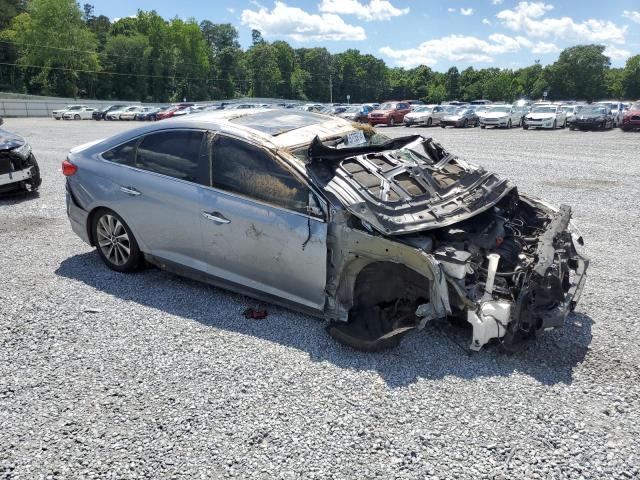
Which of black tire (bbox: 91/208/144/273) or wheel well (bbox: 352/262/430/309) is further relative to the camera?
black tire (bbox: 91/208/144/273)

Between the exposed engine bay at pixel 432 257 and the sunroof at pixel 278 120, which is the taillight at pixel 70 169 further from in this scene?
the exposed engine bay at pixel 432 257

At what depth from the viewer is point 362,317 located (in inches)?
155

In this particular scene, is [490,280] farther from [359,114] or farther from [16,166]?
[359,114]

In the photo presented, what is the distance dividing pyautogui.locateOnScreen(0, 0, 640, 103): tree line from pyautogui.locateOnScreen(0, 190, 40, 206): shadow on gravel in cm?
7377

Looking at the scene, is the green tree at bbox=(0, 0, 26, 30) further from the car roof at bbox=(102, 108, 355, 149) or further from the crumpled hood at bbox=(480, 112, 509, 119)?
the car roof at bbox=(102, 108, 355, 149)

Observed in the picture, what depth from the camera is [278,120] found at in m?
4.90

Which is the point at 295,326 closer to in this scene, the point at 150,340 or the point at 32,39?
the point at 150,340

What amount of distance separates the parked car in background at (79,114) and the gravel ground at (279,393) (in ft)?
151

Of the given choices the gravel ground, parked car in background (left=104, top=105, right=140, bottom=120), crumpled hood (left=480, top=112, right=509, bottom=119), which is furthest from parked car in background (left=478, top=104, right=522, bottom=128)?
parked car in background (left=104, top=105, right=140, bottom=120)

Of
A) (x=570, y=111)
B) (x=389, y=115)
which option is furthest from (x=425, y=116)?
(x=570, y=111)

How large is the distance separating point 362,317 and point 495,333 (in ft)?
3.36

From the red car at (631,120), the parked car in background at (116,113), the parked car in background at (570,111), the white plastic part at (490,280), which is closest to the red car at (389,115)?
the parked car in background at (570,111)

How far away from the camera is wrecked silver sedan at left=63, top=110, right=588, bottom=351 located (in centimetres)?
357

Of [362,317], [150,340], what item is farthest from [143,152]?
[362,317]
